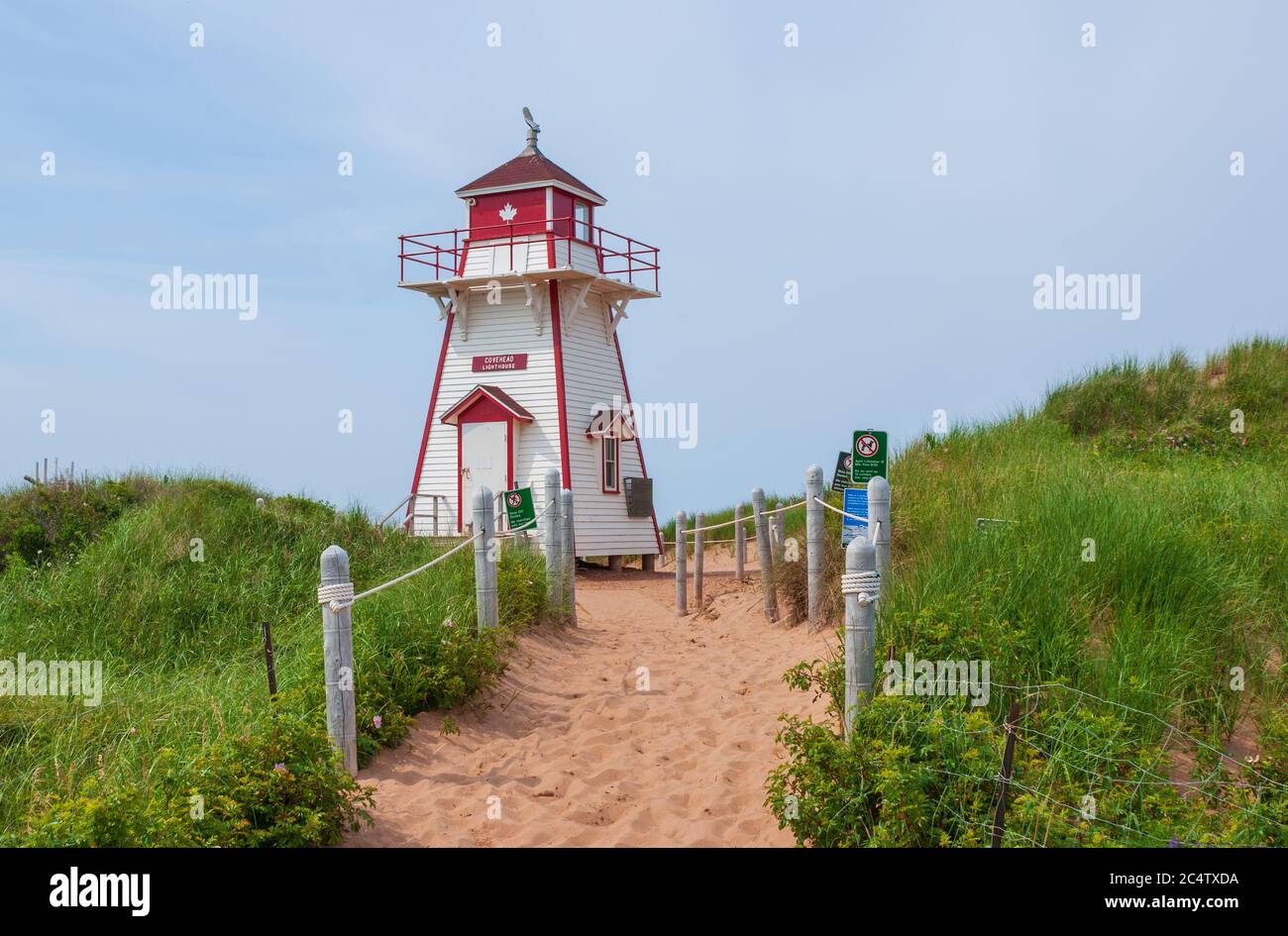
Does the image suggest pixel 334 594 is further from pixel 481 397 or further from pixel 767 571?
pixel 481 397

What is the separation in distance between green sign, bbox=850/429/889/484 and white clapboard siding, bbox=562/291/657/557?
12.5m

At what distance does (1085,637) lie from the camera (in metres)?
6.85

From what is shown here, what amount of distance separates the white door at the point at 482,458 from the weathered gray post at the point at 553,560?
963cm

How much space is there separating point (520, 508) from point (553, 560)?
0.73 meters

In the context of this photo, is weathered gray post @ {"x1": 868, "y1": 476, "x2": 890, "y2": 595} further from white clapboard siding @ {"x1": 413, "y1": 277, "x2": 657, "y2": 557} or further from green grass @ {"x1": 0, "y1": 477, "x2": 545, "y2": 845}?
white clapboard siding @ {"x1": 413, "y1": 277, "x2": 657, "y2": 557}

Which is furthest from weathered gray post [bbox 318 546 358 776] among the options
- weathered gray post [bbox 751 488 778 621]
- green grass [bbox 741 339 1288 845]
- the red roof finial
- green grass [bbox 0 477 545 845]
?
the red roof finial

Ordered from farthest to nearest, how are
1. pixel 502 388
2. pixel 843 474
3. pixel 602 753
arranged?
pixel 502 388 → pixel 843 474 → pixel 602 753


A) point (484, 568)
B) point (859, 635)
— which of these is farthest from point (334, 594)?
point (859, 635)

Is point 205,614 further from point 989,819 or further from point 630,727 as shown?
point 989,819

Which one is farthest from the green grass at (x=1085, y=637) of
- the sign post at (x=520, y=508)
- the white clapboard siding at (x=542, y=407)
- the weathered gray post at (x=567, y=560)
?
the white clapboard siding at (x=542, y=407)

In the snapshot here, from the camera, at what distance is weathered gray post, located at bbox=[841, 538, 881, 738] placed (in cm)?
595

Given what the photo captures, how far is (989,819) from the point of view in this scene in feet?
17.0

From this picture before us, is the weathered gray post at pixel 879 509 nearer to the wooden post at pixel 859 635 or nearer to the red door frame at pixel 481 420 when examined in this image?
the wooden post at pixel 859 635
